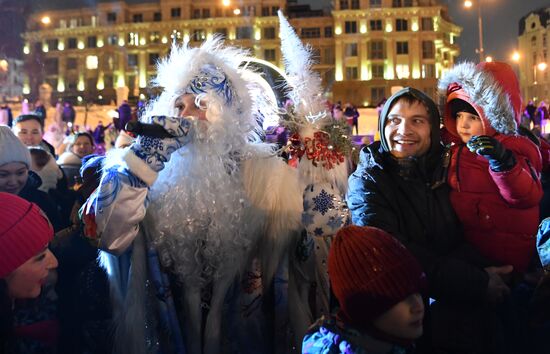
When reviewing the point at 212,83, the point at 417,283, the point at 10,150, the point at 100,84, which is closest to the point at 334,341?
the point at 417,283

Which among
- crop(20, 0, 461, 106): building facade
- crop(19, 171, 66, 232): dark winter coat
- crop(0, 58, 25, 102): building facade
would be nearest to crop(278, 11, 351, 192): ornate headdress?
crop(19, 171, 66, 232): dark winter coat

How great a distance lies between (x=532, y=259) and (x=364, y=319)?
1030mm

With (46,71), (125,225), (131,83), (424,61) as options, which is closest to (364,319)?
(125,225)

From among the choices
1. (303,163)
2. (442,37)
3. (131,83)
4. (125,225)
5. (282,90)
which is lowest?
(125,225)

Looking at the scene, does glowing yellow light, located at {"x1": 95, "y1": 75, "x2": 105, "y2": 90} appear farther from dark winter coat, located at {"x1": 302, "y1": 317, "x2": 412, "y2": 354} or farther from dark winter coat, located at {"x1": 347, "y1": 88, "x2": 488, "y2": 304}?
dark winter coat, located at {"x1": 302, "y1": 317, "x2": 412, "y2": 354}

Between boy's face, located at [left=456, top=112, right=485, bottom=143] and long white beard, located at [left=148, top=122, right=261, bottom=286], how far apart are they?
1183mm

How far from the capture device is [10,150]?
2984 millimetres

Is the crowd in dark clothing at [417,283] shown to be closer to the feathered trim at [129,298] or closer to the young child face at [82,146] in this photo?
the feathered trim at [129,298]

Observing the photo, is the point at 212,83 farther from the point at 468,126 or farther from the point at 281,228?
the point at 468,126

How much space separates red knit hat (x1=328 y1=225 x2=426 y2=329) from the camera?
67.6 inches

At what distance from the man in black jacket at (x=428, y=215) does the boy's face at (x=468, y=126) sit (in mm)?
201

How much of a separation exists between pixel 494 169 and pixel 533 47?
6962cm

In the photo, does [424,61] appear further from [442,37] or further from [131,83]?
[131,83]

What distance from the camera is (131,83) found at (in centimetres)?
6178
